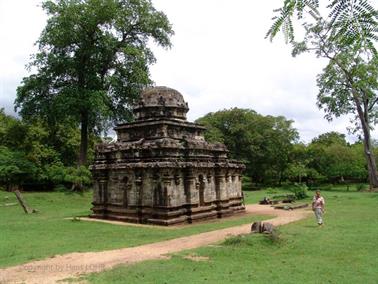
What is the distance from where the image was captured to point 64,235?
15430 mm

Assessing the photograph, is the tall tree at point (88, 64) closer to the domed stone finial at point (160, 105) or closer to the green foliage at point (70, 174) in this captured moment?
the green foliage at point (70, 174)

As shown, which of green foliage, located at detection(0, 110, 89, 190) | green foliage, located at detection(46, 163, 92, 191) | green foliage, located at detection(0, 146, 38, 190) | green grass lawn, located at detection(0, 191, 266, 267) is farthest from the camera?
green foliage, located at detection(0, 110, 89, 190)

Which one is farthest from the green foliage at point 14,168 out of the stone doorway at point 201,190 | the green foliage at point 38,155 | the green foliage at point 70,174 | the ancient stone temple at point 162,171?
the stone doorway at point 201,190

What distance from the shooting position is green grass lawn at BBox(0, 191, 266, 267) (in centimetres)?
1248

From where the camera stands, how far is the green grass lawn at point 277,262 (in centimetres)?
881

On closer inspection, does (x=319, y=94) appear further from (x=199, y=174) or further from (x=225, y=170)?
(x=199, y=174)

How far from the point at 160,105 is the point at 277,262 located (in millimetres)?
12555

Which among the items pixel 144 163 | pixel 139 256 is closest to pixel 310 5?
pixel 139 256

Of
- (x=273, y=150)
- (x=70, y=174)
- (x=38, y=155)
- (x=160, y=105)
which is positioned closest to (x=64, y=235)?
(x=160, y=105)

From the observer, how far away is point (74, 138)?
37094 mm

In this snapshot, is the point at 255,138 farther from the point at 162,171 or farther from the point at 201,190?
the point at 162,171

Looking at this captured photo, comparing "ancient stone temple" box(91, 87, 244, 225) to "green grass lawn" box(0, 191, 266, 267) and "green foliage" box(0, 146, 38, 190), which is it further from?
"green foliage" box(0, 146, 38, 190)

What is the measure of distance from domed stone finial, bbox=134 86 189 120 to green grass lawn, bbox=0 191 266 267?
5987mm

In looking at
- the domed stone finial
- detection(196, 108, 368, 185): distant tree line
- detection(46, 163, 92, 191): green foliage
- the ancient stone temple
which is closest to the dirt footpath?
the ancient stone temple
